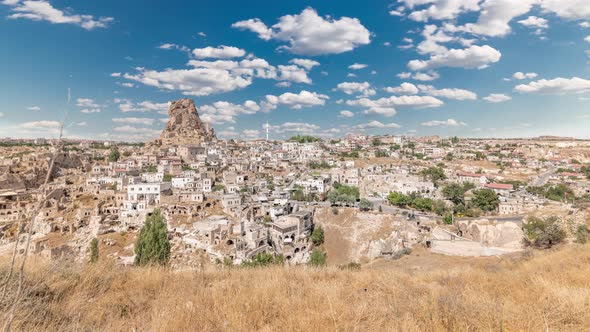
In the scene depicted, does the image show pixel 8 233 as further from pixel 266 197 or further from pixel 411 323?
pixel 411 323

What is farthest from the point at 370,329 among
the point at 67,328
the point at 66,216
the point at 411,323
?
the point at 66,216

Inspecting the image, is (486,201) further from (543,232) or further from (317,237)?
(317,237)

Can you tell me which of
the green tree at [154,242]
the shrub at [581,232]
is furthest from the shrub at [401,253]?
the green tree at [154,242]

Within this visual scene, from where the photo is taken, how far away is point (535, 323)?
2641 millimetres

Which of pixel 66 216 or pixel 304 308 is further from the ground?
pixel 304 308

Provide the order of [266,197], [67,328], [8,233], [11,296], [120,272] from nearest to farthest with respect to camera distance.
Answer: [67,328] < [11,296] < [120,272] < [8,233] < [266,197]

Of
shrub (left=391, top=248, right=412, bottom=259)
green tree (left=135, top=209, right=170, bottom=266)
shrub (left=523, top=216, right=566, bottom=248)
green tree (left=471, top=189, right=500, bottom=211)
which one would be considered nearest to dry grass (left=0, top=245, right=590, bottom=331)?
green tree (left=135, top=209, right=170, bottom=266)

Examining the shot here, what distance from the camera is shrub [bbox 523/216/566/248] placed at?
20.4 metres

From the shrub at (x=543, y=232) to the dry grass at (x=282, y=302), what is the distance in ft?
A: 70.7

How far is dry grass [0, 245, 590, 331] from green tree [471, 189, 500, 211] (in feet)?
115

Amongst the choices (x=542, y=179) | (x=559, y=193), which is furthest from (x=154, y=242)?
(x=542, y=179)

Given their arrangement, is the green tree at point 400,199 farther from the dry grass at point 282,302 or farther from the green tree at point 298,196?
the dry grass at point 282,302

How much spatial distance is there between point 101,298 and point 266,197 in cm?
3102

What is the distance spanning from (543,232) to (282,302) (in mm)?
27201
